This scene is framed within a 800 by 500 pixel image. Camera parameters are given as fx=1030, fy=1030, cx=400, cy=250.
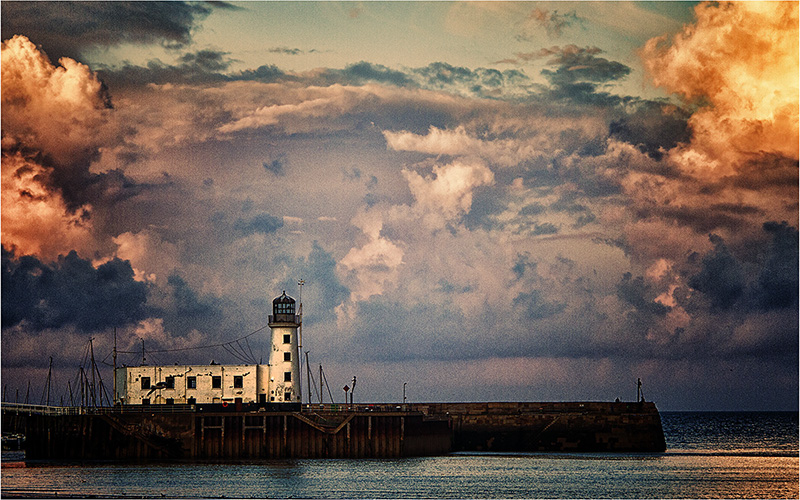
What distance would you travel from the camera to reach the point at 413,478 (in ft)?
249

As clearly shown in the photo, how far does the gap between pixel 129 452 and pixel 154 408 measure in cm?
472

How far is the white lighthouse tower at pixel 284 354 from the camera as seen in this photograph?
293ft

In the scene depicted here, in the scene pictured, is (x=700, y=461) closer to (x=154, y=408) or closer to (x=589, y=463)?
(x=589, y=463)

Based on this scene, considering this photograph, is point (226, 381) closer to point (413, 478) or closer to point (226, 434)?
point (226, 434)

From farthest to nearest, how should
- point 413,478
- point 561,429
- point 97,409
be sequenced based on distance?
point 561,429 → point 97,409 → point 413,478

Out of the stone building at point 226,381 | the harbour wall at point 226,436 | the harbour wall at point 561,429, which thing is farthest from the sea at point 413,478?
the stone building at point 226,381

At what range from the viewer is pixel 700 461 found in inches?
3917

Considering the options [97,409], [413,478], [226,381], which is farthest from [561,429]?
[97,409]

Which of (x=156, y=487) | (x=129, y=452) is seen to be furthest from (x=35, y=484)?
(x=129, y=452)

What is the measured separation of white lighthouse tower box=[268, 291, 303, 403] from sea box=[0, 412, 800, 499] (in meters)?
6.75

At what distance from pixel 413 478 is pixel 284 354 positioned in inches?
766

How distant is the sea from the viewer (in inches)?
2709

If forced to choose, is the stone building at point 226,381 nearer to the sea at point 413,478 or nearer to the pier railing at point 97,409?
the pier railing at point 97,409

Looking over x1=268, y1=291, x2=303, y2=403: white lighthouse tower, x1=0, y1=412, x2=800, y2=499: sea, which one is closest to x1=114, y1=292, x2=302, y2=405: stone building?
x1=268, y1=291, x2=303, y2=403: white lighthouse tower
